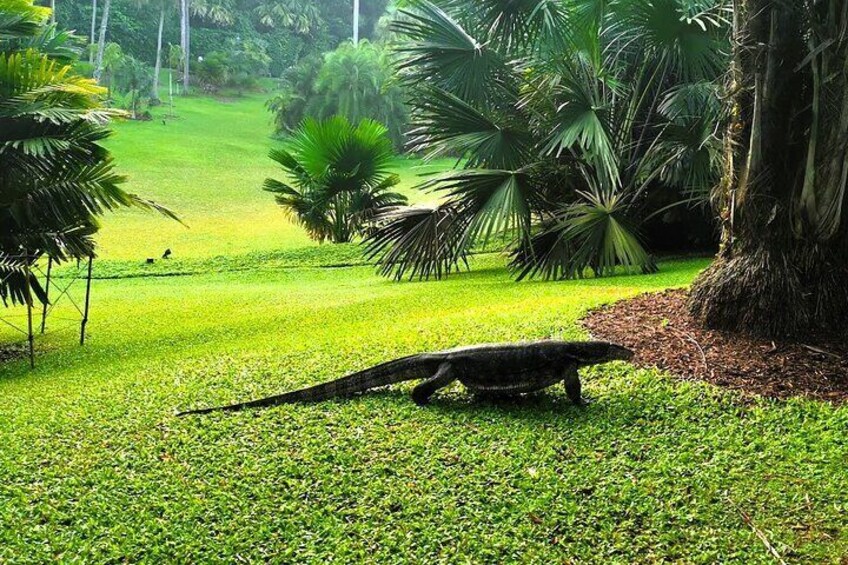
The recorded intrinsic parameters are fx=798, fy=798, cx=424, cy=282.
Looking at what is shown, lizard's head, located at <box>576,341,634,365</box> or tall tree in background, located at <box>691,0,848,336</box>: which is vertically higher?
tall tree in background, located at <box>691,0,848,336</box>

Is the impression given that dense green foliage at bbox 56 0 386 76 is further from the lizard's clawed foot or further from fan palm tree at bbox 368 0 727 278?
the lizard's clawed foot

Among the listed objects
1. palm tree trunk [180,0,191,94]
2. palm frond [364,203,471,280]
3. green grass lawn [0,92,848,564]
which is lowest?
green grass lawn [0,92,848,564]

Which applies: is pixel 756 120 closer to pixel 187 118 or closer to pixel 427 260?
pixel 427 260

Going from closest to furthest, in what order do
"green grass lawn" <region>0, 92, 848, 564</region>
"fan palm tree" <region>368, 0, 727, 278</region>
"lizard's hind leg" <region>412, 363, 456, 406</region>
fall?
"green grass lawn" <region>0, 92, 848, 564</region> → "lizard's hind leg" <region>412, 363, 456, 406</region> → "fan palm tree" <region>368, 0, 727, 278</region>

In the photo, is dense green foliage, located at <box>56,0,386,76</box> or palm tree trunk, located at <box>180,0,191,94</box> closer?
palm tree trunk, located at <box>180,0,191,94</box>

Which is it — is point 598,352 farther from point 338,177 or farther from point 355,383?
point 338,177

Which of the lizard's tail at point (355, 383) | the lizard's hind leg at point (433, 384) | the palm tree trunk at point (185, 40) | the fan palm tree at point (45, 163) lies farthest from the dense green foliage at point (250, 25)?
the lizard's hind leg at point (433, 384)

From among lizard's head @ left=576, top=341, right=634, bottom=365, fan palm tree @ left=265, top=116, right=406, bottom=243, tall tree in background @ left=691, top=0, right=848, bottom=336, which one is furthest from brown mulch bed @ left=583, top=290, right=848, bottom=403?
fan palm tree @ left=265, top=116, right=406, bottom=243

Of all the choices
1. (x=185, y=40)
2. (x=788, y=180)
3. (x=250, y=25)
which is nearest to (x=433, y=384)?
(x=788, y=180)

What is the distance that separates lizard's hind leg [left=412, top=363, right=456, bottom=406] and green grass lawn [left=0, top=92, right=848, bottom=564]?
0.20ft

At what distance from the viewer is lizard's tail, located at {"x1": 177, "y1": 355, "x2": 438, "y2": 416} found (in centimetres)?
426

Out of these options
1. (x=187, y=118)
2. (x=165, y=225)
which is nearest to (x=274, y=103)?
(x=187, y=118)

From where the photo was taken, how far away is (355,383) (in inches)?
174

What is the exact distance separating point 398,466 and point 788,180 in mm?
2957
